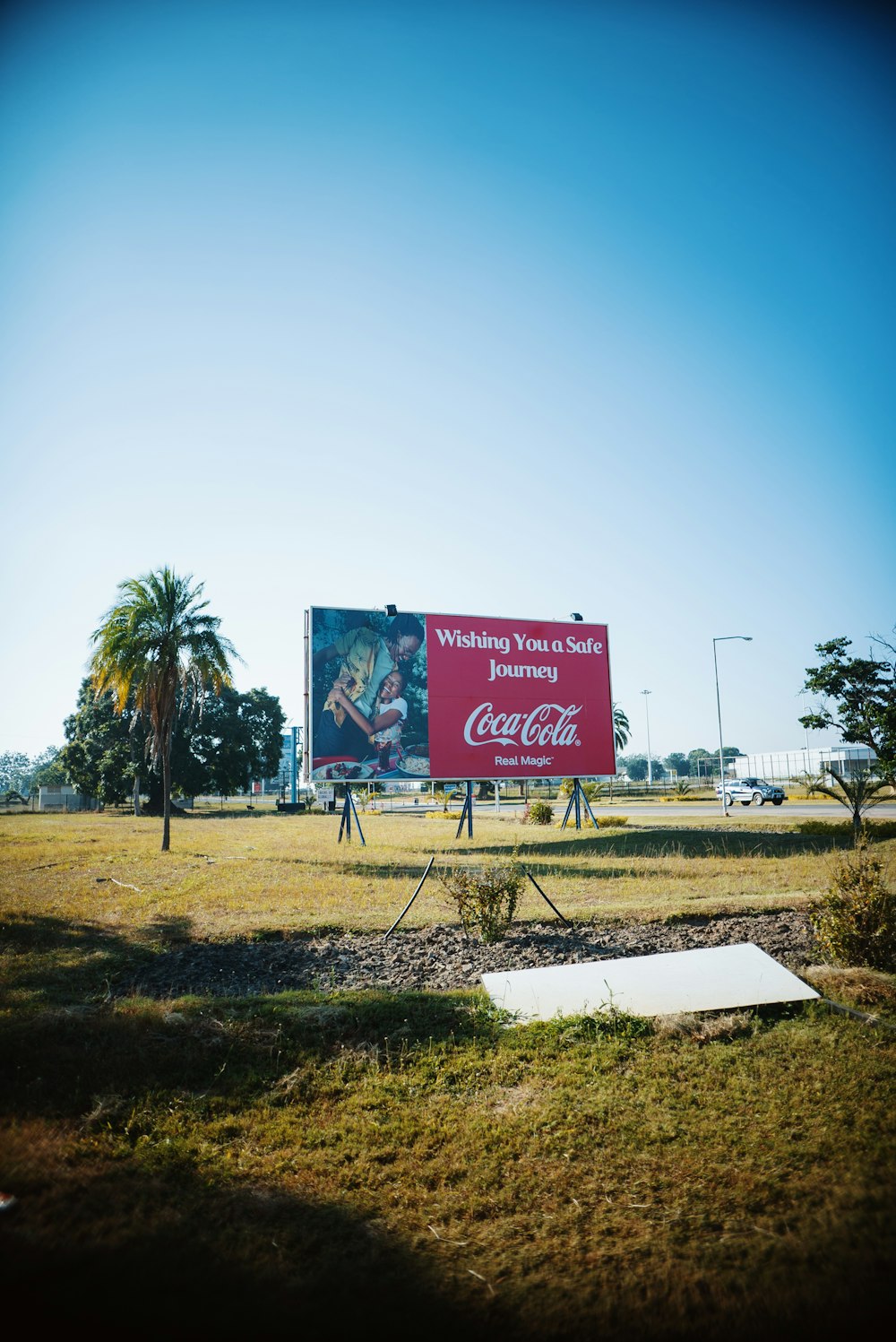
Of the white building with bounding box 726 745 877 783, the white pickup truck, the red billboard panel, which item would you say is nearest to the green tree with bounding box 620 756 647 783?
the white building with bounding box 726 745 877 783

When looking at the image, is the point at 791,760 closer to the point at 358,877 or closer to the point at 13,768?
the point at 358,877

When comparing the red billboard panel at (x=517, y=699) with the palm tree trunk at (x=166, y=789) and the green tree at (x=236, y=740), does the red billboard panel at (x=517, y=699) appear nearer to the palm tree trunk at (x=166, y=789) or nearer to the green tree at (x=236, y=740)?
the palm tree trunk at (x=166, y=789)

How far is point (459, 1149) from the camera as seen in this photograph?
12.8 feet

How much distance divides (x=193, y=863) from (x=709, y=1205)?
1544 centimetres

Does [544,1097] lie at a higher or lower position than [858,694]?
lower

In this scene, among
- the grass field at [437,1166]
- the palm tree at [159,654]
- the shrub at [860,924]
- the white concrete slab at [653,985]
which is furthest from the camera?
the palm tree at [159,654]

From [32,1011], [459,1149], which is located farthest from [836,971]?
[32,1011]

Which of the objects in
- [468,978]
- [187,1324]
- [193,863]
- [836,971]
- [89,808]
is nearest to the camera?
[187,1324]

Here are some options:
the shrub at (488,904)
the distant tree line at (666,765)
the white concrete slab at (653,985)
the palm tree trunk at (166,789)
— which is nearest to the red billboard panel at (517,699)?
the palm tree trunk at (166,789)

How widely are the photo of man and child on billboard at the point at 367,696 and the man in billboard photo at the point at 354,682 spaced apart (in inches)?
1.0

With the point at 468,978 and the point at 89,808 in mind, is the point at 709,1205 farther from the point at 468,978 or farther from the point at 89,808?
the point at 89,808

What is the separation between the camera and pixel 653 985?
6.18m

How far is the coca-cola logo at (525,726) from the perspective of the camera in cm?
2256

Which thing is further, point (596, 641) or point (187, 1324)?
point (596, 641)
